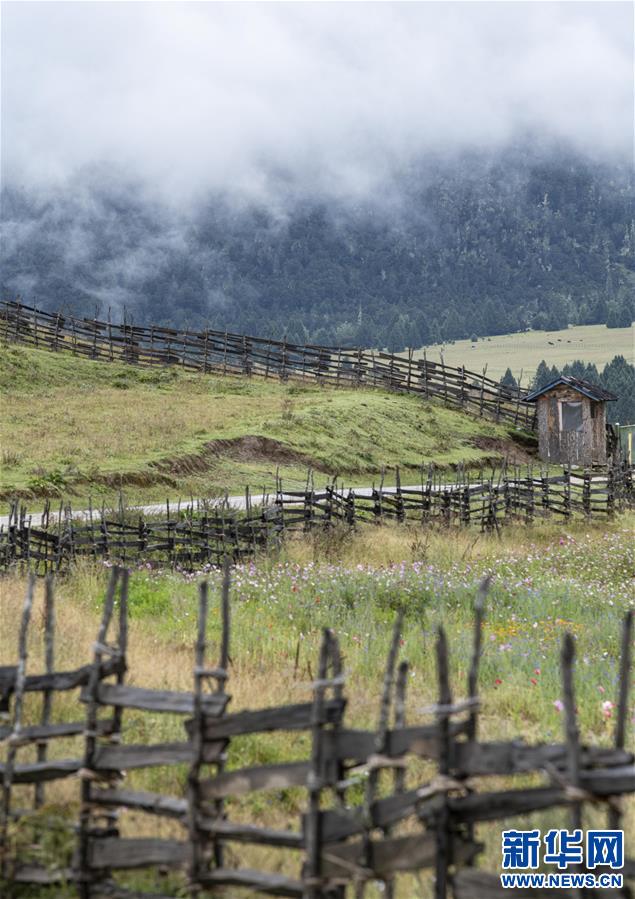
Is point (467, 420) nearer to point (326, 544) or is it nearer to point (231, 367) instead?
point (231, 367)

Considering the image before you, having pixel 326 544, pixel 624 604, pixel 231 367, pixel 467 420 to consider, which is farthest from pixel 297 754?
pixel 231 367

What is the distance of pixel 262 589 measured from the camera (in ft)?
37.2

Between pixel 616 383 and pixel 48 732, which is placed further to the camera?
pixel 616 383

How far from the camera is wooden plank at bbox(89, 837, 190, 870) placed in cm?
428

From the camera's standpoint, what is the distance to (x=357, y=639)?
8.94 metres

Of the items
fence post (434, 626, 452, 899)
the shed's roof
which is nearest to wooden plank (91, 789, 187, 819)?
fence post (434, 626, 452, 899)

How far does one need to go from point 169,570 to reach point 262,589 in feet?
10.1

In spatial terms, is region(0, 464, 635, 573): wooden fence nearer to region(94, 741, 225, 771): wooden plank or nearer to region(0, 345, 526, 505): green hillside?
region(0, 345, 526, 505): green hillside

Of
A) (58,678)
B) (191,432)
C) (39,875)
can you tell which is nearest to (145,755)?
(58,678)

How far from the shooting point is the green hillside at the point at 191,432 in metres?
23.6

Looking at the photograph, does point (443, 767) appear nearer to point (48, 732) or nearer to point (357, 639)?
point (48, 732)

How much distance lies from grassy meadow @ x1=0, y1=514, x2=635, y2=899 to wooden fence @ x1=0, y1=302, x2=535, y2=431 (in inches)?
1180

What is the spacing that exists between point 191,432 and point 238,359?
698 inches

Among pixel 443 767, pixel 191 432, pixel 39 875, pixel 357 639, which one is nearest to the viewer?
pixel 443 767
